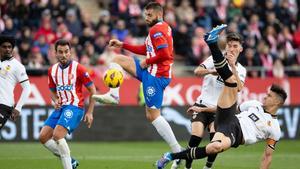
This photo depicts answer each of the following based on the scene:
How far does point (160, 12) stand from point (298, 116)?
9.85m

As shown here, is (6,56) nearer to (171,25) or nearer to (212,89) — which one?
(212,89)

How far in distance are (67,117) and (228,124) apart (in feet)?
8.50

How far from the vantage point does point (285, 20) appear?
92.8 ft

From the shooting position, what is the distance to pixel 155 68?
45.1ft

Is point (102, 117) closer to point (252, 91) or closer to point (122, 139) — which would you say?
point (122, 139)

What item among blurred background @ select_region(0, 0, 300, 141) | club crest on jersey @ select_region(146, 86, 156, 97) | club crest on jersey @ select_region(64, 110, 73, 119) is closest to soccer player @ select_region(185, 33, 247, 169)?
club crest on jersey @ select_region(146, 86, 156, 97)

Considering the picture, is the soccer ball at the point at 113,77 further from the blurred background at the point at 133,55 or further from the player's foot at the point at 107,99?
the blurred background at the point at 133,55

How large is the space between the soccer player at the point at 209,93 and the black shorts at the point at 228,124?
0.81m

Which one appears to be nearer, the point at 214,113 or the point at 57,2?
the point at 214,113

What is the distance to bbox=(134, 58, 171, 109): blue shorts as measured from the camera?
1363cm

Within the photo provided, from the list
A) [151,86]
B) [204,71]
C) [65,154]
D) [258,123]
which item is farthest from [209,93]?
[65,154]

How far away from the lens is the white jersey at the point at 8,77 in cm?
1394

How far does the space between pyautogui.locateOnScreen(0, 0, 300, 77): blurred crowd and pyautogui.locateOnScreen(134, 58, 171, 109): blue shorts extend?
9844 mm

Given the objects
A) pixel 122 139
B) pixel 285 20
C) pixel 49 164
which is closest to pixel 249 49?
pixel 285 20
